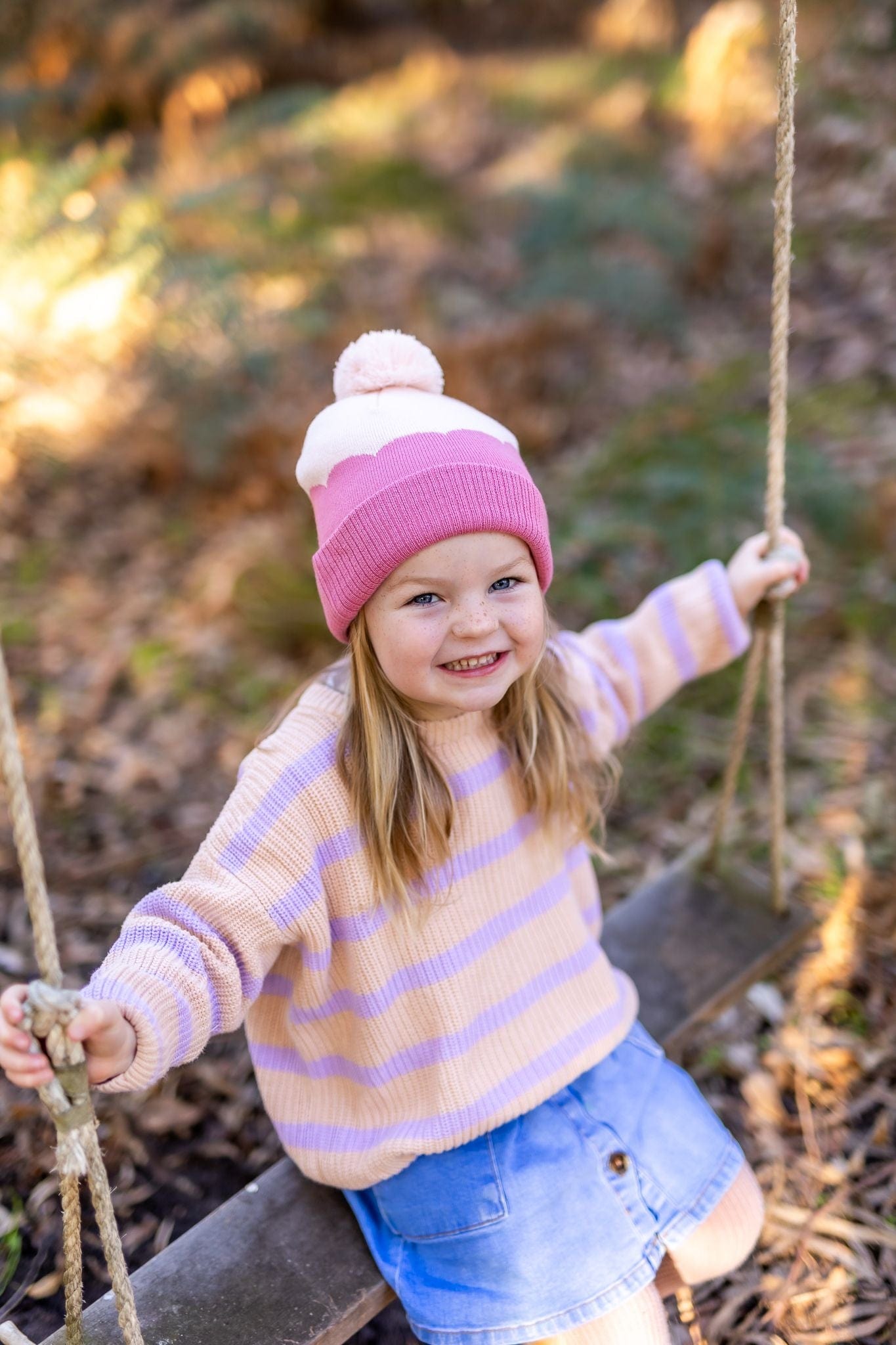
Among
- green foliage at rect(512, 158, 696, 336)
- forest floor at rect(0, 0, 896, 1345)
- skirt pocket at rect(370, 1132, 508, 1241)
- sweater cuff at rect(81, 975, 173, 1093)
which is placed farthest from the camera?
green foliage at rect(512, 158, 696, 336)

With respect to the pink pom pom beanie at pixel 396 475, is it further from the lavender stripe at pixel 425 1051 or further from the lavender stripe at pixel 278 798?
the lavender stripe at pixel 425 1051

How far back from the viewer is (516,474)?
1607mm

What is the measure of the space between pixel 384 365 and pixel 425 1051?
1078mm

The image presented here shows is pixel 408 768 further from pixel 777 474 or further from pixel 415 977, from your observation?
pixel 777 474

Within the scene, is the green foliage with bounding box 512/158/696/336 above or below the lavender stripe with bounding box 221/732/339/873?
above

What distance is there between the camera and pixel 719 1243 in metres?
1.81

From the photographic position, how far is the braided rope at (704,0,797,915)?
5.52 ft

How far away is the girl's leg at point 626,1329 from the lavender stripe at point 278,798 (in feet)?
2.85

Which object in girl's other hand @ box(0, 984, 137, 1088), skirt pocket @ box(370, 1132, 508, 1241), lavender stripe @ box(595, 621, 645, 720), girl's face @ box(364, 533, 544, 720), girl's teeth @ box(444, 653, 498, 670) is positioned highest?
girl's face @ box(364, 533, 544, 720)

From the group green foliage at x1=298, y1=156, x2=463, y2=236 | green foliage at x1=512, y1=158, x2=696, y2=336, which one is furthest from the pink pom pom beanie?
green foliage at x1=298, y1=156, x2=463, y2=236

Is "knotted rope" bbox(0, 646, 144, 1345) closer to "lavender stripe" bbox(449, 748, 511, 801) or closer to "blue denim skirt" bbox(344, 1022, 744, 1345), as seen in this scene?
"blue denim skirt" bbox(344, 1022, 744, 1345)

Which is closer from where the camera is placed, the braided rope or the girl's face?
the girl's face

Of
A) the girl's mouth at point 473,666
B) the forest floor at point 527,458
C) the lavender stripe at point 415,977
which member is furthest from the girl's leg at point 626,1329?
the girl's mouth at point 473,666

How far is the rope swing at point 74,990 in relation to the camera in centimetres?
118
